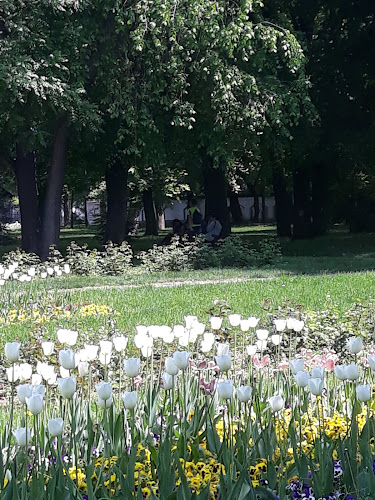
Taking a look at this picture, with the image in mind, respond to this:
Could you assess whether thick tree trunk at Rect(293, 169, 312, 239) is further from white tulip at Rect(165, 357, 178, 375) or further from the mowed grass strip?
white tulip at Rect(165, 357, 178, 375)

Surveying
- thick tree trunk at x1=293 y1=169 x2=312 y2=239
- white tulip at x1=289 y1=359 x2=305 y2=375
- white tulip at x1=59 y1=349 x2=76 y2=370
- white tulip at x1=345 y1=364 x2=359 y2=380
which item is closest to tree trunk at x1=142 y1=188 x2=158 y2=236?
thick tree trunk at x1=293 y1=169 x2=312 y2=239

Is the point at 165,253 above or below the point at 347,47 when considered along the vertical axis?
below

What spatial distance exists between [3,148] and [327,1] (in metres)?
10.7

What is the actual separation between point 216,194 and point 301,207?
784 centimetres

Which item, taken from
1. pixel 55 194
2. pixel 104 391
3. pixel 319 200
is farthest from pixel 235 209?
pixel 104 391

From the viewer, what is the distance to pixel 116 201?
23.5 m

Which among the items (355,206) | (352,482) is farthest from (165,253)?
(355,206)

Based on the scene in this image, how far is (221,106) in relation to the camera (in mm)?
18016

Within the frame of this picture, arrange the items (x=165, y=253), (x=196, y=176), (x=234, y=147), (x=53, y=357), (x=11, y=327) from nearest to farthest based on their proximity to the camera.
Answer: (x=53, y=357) → (x=11, y=327) → (x=165, y=253) → (x=234, y=147) → (x=196, y=176)

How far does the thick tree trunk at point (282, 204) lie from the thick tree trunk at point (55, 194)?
12.0 metres

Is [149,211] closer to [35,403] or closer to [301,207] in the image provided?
[301,207]

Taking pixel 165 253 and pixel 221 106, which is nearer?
pixel 165 253

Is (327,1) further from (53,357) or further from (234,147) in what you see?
(53,357)

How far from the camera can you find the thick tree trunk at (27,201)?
1977cm
